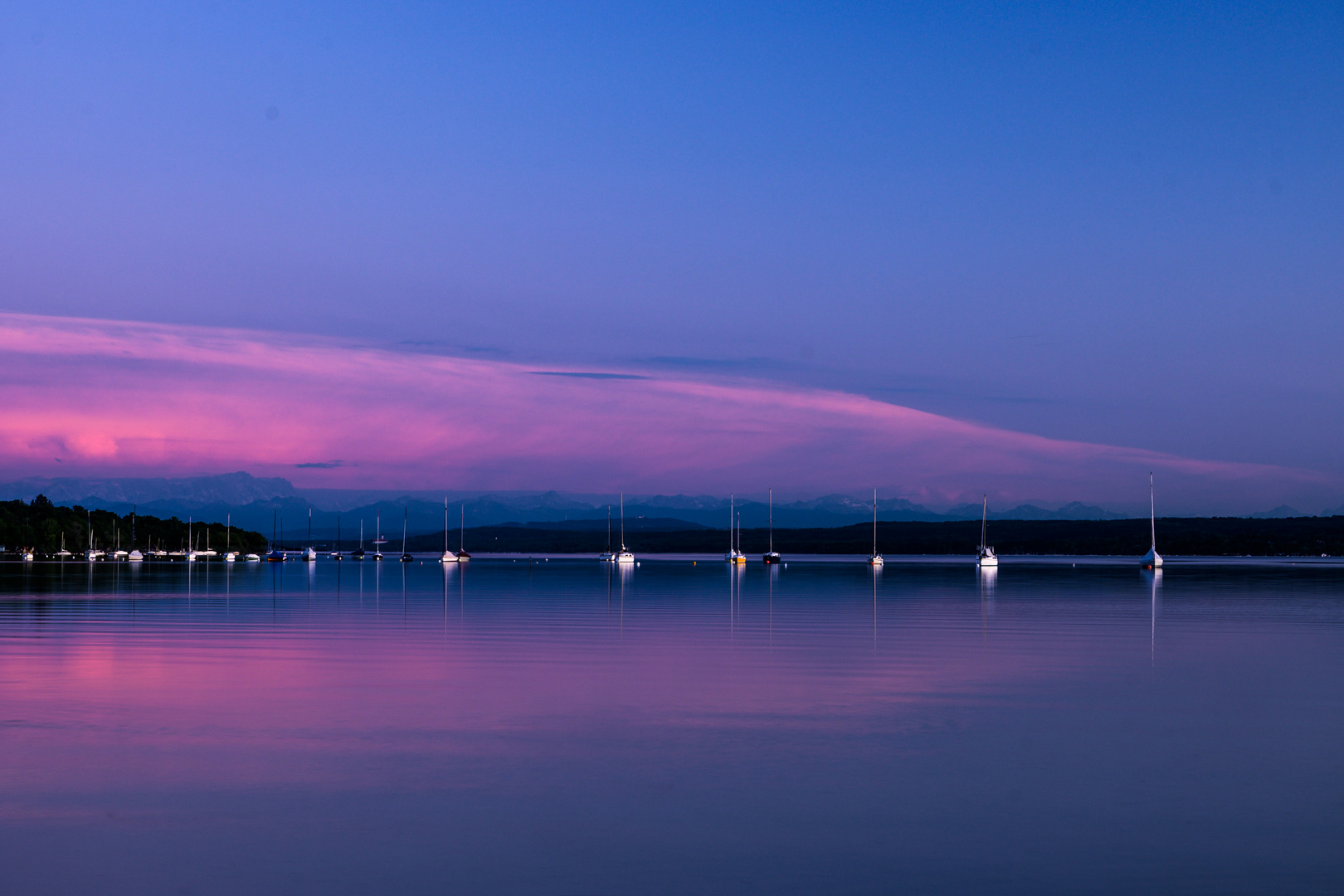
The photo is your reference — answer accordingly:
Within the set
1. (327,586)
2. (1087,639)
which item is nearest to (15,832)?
(1087,639)

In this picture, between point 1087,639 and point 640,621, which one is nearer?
point 1087,639

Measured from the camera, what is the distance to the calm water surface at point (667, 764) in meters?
11.6

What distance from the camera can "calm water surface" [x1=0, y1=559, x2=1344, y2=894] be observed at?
38.1 ft

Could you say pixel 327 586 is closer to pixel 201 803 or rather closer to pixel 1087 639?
pixel 1087 639

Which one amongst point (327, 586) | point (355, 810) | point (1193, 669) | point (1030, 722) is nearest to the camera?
point (355, 810)

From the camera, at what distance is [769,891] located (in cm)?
1082

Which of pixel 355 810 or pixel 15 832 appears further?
→ pixel 355 810

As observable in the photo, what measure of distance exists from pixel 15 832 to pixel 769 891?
7480 mm

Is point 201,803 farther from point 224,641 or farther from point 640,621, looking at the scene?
point 640,621

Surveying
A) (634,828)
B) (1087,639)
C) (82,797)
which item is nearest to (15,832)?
(82,797)

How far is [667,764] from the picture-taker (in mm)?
16594

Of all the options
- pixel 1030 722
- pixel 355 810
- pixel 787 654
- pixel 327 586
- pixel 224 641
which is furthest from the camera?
pixel 327 586

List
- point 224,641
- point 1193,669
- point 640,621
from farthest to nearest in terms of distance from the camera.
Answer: point 640,621, point 224,641, point 1193,669

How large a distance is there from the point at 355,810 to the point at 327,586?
7315cm
